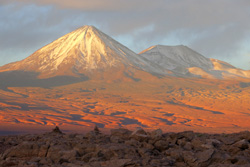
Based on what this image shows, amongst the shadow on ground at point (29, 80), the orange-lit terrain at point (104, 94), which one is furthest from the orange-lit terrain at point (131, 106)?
the shadow on ground at point (29, 80)

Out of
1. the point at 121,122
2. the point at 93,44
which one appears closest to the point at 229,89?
the point at 93,44

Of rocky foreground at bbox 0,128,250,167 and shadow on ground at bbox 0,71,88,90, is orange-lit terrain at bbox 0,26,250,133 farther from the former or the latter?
rocky foreground at bbox 0,128,250,167

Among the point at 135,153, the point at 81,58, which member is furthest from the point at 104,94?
the point at 135,153

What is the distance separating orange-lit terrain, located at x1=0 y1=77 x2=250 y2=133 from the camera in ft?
165

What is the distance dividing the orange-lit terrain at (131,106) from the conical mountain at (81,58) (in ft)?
53.8

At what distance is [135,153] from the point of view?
373 inches

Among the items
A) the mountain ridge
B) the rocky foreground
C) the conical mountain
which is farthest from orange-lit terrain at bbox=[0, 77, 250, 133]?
the rocky foreground

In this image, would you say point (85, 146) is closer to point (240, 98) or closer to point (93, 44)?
point (240, 98)

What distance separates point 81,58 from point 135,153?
121238 mm

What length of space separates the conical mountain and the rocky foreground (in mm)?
104340

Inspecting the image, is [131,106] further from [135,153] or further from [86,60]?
[135,153]

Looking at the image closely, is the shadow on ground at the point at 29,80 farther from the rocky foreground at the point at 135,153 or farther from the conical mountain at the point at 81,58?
the rocky foreground at the point at 135,153

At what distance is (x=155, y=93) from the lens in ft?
316

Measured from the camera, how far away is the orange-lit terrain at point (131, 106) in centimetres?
5017
